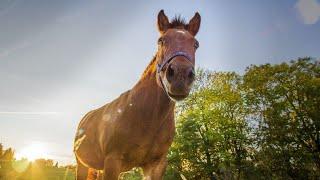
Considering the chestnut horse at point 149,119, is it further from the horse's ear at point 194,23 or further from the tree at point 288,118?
the tree at point 288,118

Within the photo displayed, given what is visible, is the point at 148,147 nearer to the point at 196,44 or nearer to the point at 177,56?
the point at 177,56

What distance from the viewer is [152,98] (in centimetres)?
487

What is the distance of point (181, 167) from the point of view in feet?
133

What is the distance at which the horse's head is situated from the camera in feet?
12.0

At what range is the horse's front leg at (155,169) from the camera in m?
4.98

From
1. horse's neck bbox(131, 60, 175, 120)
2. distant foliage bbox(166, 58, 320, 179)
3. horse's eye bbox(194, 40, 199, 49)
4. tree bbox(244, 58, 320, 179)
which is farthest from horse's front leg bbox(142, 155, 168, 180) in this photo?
tree bbox(244, 58, 320, 179)

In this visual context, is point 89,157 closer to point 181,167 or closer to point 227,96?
point 181,167

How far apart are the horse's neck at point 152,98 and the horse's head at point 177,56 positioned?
0.47 meters

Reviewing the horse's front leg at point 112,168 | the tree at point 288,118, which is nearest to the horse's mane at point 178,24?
the horse's front leg at point 112,168

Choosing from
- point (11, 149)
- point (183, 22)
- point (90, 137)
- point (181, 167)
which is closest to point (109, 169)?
point (90, 137)

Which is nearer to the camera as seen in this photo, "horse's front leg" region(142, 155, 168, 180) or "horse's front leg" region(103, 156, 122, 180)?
"horse's front leg" region(103, 156, 122, 180)

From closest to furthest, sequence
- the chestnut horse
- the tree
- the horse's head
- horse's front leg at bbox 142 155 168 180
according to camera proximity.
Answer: the horse's head < the chestnut horse < horse's front leg at bbox 142 155 168 180 < the tree

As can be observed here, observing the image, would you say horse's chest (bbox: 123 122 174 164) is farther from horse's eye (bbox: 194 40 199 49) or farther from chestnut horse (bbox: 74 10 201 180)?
horse's eye (bbox: 194 40 199 49)

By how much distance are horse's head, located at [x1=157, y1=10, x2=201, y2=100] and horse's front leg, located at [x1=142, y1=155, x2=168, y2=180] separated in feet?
4.92
